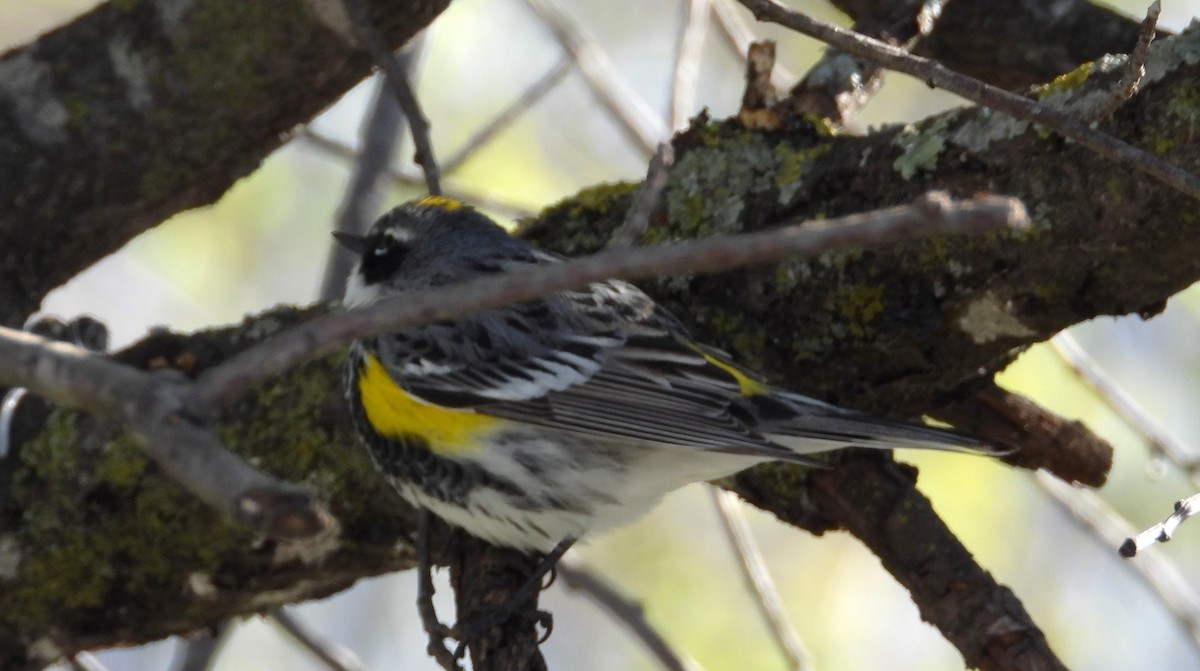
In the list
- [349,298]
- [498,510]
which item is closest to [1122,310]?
[498,510]

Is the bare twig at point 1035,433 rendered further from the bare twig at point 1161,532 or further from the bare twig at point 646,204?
the bare twig at point 646,204

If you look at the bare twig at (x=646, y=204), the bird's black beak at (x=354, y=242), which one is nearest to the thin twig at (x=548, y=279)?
the bare twig at (x=646, y=204)

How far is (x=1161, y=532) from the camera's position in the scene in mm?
1865

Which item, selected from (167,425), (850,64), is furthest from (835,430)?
(167,425)

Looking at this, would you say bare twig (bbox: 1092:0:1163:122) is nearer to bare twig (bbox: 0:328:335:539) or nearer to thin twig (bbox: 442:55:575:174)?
bare twig (bbox: 0:328:335:539)

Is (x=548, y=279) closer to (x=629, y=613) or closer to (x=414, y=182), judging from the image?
(x=629, y=613)

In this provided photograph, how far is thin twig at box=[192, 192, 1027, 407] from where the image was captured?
1267 mm

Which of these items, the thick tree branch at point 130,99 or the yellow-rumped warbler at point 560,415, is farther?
the thick tree branch at point 130,99

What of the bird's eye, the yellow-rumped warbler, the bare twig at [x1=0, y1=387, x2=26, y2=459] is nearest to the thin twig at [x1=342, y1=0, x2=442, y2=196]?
the bird's eye

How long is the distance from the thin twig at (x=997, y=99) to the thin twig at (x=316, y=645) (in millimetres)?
2185

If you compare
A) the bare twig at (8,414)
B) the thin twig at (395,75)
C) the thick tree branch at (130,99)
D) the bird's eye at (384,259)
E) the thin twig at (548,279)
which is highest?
the thick tree branch at (130,99)

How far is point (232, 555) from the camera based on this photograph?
2.96 m

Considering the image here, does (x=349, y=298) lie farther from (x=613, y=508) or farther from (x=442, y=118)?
(x=442, y=118)

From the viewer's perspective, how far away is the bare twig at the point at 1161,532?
1.76 m
